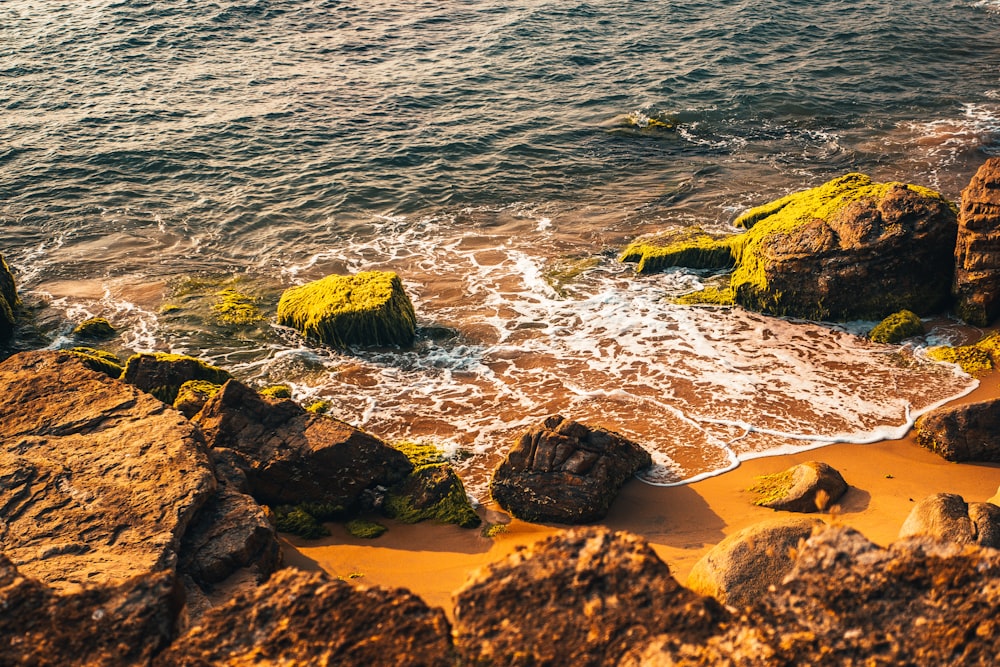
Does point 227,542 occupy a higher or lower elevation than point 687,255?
higher

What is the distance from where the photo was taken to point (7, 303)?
1439 cm

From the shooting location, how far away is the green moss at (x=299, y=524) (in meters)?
8.43

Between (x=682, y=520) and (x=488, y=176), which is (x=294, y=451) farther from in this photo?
(x=488, y=176)

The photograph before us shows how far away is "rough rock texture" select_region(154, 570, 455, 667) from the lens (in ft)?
11.3

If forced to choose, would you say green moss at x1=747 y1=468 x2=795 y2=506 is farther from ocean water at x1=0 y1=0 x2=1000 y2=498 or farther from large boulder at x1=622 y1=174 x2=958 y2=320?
large boulder at x1=622 y1=174 x2=958 y2=320

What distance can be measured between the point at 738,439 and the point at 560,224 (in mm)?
9255

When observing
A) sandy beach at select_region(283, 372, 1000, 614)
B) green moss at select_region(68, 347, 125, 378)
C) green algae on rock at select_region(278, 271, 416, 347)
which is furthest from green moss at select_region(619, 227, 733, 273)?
green moss at select_region(68, 347, 125, 378)

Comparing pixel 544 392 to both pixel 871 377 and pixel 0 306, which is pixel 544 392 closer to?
pixel 871 377

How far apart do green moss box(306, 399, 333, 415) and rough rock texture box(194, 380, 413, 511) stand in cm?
235

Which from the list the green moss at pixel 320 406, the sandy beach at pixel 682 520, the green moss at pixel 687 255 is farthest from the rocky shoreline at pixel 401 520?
the green moss at pixel 687 255

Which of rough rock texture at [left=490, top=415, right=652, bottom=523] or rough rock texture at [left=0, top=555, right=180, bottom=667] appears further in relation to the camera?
rough rock texture at [left=490, top=415, right=652, bottom=523]

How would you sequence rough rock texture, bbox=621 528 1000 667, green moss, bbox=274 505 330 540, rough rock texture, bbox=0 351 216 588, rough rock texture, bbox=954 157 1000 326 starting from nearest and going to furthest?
rough rock texture, bbox=621 528 1000 667, rough rock texture, bbox=0 351 216 588, green moss, bbox=274 505 330 540, rough rock texture, bbox=954 157 1000 326

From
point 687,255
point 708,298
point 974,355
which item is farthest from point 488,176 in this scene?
point 974,355

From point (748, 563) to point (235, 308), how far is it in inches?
436
